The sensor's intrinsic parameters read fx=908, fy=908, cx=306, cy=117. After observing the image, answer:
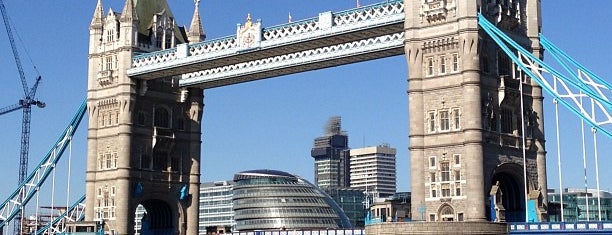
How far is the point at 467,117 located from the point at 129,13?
36691mm

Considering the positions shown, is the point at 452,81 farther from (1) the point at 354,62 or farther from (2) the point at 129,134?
(2) the point at 129,134

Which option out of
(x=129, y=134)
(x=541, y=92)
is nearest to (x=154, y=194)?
(x=129, y=134)

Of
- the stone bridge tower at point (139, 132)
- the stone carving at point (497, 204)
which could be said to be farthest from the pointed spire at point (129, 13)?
the stone carving at point (497, 204)

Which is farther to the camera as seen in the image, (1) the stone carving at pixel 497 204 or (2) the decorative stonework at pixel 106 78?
(2) the decorative stonework at pixel 106 78

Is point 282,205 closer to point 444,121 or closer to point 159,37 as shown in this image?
point 159,37

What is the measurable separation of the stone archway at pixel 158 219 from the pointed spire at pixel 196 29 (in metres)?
15.8

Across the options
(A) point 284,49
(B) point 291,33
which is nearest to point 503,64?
(B) point 291,33

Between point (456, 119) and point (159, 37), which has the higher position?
point (159, 37)

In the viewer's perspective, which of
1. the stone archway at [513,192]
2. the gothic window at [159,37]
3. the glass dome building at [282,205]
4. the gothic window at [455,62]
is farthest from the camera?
the glass dome building at [282,205]

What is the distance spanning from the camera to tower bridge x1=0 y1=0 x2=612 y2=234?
59.2 metres

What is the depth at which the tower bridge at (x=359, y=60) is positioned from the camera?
59250mm

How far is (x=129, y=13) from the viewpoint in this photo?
82.5 meters

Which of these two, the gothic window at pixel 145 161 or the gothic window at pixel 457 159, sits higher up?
the gothic window at pixel 145 161

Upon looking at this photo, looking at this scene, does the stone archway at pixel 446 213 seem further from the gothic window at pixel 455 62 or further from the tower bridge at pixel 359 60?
the gothic window at pixel 455 62
